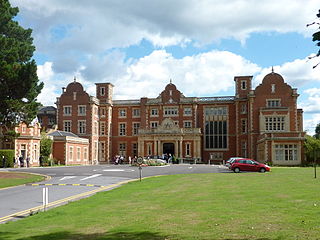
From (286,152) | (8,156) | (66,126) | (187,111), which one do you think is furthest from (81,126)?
(286,152)

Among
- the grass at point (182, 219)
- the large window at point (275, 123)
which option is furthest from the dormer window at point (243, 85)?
the grass at point (182, 219)

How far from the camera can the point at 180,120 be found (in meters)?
64.4

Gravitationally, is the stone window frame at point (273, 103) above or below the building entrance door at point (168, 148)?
above

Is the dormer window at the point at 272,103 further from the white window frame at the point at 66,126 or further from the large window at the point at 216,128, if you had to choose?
the white window frame at the point at 66,126

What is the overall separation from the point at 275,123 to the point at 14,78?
39.1m

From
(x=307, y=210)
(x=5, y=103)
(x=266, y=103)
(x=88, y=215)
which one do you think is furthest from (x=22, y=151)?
(x=307, y=210)

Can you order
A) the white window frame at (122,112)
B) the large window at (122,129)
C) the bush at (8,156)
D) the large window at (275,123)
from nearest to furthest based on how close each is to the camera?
1. the bush at (8,156)
2. the large window at (275,123)
3. the large window at (122,129)
4. the white window frame at (122,112)

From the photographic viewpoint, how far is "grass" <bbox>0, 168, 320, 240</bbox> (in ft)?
26.7

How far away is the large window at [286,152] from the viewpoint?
150ft

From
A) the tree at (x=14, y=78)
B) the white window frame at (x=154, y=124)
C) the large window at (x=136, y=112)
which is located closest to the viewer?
the tree at (x=14, y=78)

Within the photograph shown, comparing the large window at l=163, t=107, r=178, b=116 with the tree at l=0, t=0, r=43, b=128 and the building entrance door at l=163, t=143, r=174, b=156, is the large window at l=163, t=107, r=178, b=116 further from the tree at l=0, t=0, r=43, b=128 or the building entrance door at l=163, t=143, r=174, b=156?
the tree at l=0, t=0, r=43, b=128

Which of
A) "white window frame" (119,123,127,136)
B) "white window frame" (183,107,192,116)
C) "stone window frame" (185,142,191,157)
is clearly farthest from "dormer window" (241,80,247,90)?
"white window frame" (119,123,127,136)

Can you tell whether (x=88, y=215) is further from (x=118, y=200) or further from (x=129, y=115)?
(x=129, y=115)

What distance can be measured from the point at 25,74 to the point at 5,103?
266cm
